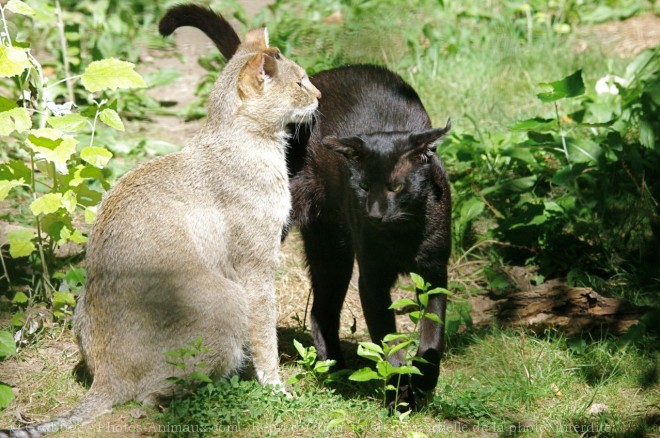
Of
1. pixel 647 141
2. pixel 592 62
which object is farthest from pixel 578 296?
pixel 592 62

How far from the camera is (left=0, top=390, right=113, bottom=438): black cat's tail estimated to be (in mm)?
3898

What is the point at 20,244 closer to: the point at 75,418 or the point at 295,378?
the point at 75,418

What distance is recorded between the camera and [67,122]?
4609 millimetres

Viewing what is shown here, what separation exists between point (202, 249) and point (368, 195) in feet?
2.87

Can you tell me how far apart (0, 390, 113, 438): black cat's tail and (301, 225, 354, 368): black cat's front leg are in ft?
4.49

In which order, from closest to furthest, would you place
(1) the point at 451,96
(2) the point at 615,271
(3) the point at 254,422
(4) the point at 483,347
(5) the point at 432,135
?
1. (3) the point at 254,422
2. (5) the point at 432,135
3. (4) the point at 483,347
4. (2) the point at 615,271
5. (1) the point at 451,96

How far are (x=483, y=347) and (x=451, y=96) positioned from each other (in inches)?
107

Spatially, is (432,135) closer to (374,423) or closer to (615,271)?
(374,423)

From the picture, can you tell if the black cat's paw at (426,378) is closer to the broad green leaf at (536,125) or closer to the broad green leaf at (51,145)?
the broad green leaf at (536,125)

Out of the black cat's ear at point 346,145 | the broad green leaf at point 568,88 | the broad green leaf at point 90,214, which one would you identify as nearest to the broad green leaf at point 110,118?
the broad green leaf at point 90,214

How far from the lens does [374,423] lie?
4242 millimetres

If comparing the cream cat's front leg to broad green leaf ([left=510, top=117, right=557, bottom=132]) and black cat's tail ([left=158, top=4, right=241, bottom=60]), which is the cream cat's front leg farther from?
broad green leaf ([left=510, top=117, right=557, bottom=132])

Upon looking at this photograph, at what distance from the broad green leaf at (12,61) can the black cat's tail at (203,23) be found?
0.83m

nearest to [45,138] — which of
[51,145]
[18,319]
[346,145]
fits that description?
[51,145]
